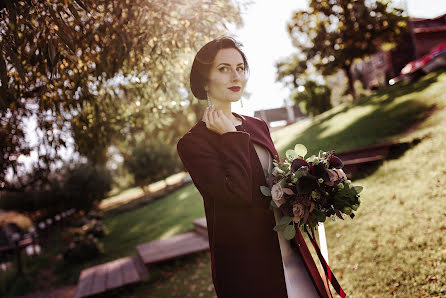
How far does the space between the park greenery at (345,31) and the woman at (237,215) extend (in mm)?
16337

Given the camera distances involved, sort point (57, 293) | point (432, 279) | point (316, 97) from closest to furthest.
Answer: point (432, 279) < point (57, 293) < point (316, 97)

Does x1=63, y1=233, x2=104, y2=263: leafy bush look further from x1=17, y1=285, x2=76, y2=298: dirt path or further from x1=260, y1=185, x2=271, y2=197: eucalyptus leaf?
x1=260, y1=185, x2=271, y2=197: eucalyptus leaf

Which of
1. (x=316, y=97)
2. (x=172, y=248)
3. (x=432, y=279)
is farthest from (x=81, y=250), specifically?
(x=316, y=97)

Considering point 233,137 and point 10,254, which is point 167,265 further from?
point 10,254

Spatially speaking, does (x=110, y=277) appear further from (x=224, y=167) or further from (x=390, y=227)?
(x=224, y=167)

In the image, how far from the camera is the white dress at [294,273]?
81.6 inches

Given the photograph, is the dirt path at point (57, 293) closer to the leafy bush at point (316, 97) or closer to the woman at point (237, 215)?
the woman at point (237, 215)

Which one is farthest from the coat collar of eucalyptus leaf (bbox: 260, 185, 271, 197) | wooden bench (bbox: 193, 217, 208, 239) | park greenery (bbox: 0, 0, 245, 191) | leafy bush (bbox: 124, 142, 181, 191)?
leafy bush (bbox: 124, 142, 181, 191)

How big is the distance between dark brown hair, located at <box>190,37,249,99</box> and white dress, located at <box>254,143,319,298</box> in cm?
78

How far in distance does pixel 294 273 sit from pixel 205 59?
4.92ft


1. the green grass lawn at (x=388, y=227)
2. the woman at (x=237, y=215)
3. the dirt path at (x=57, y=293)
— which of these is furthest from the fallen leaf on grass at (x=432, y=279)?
the dirt path at (x=57, y=293)

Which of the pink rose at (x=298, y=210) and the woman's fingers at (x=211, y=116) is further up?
the woman's fingers at (x=211, y=116)

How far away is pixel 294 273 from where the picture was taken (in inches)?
82.7

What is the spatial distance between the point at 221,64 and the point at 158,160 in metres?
24.3
